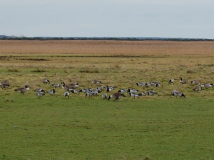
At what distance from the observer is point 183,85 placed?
27297 millimetres

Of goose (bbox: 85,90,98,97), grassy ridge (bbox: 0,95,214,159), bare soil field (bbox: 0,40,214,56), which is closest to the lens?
grassy ridge (bbox: 0,95,214,159)

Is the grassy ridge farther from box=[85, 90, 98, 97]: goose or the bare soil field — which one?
the bare soil field

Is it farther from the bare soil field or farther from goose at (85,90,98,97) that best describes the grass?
the bare soil field

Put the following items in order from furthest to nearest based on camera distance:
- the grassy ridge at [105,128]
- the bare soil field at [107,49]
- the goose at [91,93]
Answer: the bare soil field at [107,49] → the goose at [91,93] → the grassy ridge at [105,128]

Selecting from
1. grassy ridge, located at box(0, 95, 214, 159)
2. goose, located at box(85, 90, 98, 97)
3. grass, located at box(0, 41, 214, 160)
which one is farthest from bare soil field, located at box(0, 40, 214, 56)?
grassy ridge, located at box(0, 95, 214, 159)

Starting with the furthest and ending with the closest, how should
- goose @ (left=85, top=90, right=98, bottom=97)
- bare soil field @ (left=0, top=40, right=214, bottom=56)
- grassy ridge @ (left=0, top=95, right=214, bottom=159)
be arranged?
bare soil field @ (left=0, top=40, right=214, bottom=56), goose @ (left=85, top=90, right=98, bottom=97), grassy ridge @ (left=0, top=95, right=214, bottom=159)

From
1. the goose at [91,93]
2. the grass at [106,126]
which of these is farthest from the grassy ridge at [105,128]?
the goose at [91,93]

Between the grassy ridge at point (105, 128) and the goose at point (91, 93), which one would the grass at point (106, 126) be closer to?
the grassy ridge at point (105, 128)

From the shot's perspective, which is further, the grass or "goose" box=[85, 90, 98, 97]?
"goose" box=[85, 90, 98, 97]

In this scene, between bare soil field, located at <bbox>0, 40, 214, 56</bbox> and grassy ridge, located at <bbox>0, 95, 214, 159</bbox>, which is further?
bare soil field, located at <bbox>0, 40, 214, 56</bbox>

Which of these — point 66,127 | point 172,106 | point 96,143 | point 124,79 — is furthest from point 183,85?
point 96,143

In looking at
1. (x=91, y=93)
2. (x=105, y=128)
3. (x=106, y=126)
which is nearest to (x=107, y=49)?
(x=91, y=93)

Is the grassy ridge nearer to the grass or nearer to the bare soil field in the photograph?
the grass

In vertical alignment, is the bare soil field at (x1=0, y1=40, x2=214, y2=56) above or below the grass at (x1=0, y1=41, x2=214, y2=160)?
below
